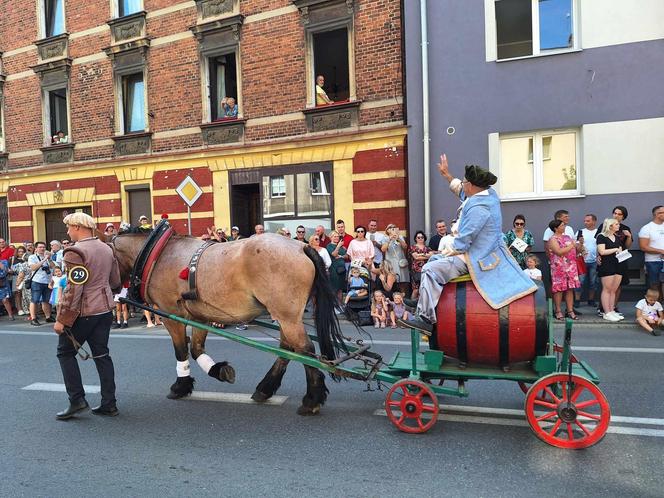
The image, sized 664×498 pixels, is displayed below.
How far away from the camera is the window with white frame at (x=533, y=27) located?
35.3ft

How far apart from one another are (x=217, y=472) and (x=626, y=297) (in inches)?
375

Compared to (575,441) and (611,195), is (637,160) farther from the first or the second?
(575,441)

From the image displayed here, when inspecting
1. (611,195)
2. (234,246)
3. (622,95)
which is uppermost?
(622,95)

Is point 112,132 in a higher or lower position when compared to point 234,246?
higher

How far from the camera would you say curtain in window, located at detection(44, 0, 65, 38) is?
1673cm

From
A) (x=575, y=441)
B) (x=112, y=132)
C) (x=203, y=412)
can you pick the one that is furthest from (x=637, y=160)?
(x=112, y=132)

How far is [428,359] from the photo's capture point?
395 centimetres

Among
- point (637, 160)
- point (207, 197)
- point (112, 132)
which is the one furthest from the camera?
point (112, 132)

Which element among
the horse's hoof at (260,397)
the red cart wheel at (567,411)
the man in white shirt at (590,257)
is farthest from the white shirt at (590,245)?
the horse's hoof at (260,397)

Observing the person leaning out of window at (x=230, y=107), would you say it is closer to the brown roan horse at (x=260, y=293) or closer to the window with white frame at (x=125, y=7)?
the window with white frame at (x=125, y=7)

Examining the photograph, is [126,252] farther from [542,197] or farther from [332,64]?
[332,64]

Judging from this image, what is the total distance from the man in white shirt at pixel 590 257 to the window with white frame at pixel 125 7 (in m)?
14.0

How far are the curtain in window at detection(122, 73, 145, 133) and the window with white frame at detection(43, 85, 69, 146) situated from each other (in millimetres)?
2731

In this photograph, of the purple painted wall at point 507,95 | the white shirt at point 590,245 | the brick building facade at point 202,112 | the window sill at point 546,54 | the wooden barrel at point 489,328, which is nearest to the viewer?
the wooden barrel at point 489,328
